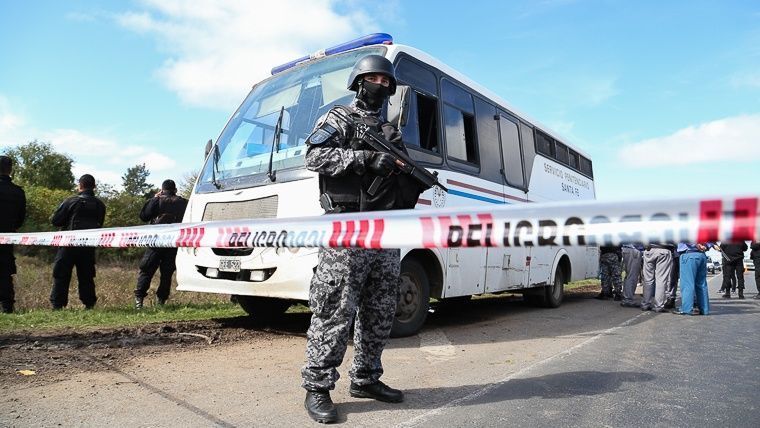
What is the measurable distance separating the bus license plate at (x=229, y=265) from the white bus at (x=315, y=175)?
11mm

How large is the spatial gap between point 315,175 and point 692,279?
6454mm

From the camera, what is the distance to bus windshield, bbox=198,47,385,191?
4.78 metres

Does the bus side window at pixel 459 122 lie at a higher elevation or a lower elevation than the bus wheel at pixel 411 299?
higher

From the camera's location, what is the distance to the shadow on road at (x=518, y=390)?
9.78 ft

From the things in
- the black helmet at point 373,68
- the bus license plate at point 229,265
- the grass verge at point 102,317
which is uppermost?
the black helmet at point 373,68

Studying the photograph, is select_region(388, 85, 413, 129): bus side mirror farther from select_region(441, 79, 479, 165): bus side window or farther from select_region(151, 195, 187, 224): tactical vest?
select_region(151, 195, 187, 224): tactical vest

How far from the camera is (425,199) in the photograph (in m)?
4.99

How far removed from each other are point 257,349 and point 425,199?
214 centimetres

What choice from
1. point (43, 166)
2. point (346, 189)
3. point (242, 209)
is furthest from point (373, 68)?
point (43, 166)

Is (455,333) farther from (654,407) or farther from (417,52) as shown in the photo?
(417,52)

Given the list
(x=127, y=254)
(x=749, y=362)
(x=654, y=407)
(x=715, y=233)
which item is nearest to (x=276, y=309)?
(x=654, y=407)

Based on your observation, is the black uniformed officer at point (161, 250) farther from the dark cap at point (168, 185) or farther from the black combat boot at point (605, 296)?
the black combat boot at point (605, 296)

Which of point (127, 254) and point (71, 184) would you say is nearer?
point (127, 254)

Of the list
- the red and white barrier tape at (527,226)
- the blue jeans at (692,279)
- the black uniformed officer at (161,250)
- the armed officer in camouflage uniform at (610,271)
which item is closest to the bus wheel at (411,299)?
the red and white barrier tape at (527,226)
